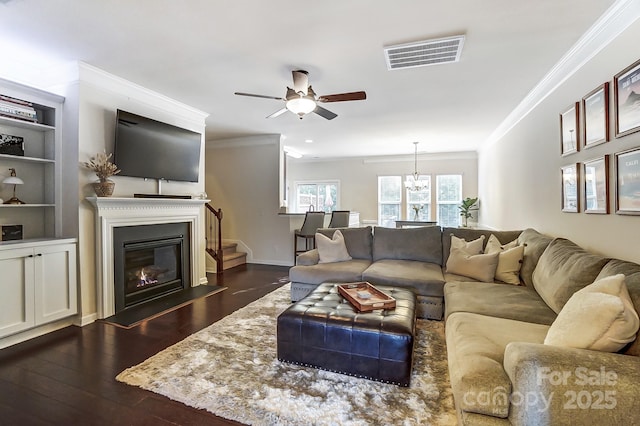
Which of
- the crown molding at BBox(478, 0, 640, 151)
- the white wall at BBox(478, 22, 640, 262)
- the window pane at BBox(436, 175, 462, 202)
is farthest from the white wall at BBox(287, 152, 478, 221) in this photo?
the crown molding at BBox(478, 0, 640, 151)

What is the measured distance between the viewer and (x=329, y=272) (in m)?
3.51

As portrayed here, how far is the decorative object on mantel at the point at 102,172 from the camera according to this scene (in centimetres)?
309

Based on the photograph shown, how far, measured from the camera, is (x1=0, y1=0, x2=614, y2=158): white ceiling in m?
2.08

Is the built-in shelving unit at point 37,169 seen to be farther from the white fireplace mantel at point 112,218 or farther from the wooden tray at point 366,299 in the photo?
the wooden tray at point 366,299

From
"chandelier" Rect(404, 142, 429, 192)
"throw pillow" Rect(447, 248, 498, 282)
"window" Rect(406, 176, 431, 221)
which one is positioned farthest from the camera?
"window" Rect(406, 176, 431, 221)

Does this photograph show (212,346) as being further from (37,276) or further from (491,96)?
(491,96)

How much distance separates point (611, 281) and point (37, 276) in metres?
4.23

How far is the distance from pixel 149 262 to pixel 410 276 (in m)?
3.27

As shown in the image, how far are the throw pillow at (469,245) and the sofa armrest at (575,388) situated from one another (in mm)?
2160

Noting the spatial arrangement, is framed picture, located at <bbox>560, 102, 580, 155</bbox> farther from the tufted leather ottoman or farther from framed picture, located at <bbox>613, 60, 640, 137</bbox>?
the tufted leather ottoman

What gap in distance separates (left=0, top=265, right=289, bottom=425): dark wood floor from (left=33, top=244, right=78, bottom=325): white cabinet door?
0.67ft

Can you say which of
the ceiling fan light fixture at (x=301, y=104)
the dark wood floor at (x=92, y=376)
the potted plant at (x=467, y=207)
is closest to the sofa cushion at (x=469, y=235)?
the ceiling fan light fixture at (x=301, y=104)

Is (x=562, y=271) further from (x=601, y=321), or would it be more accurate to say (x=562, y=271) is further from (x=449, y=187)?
(x=449, y=187)

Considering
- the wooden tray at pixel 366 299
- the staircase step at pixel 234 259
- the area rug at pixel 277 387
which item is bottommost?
the area rug at pixel 277 387
